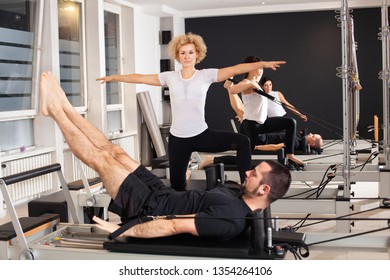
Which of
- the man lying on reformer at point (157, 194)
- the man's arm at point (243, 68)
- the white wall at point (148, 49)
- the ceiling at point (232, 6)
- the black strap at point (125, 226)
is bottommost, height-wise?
the black strap at point (125, 226)

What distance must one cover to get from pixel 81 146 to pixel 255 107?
239 centimetres

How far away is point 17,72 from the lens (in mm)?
5781

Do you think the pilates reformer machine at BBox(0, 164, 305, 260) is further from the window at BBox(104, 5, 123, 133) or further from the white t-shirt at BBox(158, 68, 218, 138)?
the window at BBox(104, 5, 123, 133)

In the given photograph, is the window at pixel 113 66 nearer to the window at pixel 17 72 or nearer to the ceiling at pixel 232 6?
the ceiling at pixel 232 6

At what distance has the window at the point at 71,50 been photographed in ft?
21.8

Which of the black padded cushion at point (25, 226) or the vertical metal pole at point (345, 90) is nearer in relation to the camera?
the black padded cushion at point (25, 226)

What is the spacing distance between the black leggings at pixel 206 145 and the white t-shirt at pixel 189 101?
0.14 feet

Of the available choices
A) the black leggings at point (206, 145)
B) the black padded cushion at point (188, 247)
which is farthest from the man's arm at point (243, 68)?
the black padded cushion at point (188, 247)

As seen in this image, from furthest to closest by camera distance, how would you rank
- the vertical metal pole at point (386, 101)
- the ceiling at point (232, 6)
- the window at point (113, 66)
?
1. the ceiling at point (232, 6)
2. the window at point (113, 66)
3. the vertical metal pole at point (386, 101)

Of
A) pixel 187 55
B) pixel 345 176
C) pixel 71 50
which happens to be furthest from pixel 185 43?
pixel 71 50

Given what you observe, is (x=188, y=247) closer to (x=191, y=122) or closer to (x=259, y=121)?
(x=191, y=122)

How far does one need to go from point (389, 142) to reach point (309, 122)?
4.99m
